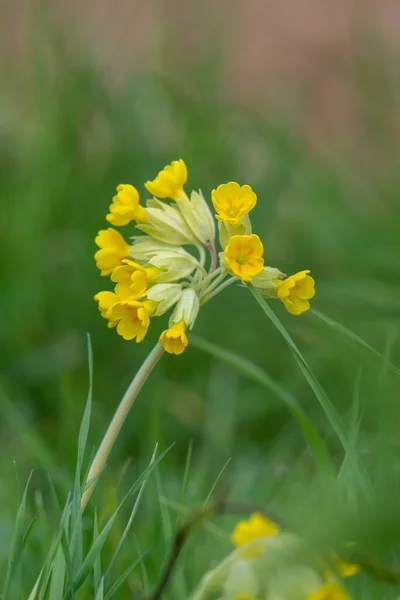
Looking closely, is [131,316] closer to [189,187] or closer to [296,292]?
[296,292]

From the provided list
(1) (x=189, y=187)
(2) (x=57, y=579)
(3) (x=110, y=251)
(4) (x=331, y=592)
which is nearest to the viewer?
(4) (x=331, y=592)

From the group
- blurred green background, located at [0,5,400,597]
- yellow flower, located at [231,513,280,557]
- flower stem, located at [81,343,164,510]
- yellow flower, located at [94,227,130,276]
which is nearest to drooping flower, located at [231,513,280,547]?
yellow flower, located at [231,513,280,557]

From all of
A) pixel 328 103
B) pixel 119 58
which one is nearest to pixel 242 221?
pixel 119 58

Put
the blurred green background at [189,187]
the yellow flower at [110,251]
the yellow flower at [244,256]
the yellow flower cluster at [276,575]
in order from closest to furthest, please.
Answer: the yellow flower cluster at [276,575] → the yellow flower at [244,256] → the yellow flower at [110,251] → the blurred green background at [189,187]

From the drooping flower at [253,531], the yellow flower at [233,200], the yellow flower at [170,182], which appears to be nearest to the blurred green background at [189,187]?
the yellow flower at [170,182]

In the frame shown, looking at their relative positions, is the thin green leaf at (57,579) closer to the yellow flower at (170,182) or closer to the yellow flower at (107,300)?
the yellow flower at (107,300)

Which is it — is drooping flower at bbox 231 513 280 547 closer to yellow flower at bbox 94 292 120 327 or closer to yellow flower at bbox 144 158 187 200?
yellow flower at bbox 94 292 120 327

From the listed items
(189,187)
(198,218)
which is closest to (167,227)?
(198,218)
